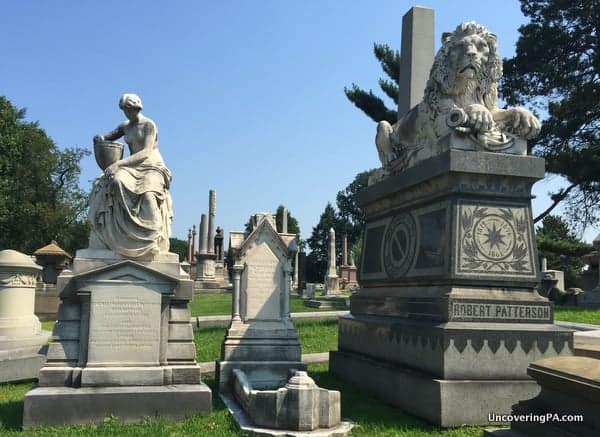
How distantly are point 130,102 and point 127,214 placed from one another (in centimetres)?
150

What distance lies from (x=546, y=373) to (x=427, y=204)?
3171mm

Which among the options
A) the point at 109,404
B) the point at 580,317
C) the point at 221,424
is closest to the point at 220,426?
the point at 221,424

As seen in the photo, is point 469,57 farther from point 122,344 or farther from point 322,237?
point 322,237

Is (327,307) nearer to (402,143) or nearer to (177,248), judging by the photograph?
(402,143)

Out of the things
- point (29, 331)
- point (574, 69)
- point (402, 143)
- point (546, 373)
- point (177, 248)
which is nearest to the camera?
point (546, 373)

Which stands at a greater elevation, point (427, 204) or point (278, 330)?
point (427, 204)

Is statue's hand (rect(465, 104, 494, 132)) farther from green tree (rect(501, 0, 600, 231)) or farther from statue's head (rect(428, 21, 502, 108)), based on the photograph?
green tree (rect(501, 0, 600, 231))

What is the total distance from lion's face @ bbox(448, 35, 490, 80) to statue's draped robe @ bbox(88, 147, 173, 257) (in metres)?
3.97

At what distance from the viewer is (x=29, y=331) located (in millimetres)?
10055

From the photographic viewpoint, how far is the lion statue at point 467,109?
249 inches

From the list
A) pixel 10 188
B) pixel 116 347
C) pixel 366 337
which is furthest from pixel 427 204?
pixel 10 188

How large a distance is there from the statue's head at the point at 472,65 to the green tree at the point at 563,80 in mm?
12238

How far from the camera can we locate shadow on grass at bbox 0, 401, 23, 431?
5596 millimetres

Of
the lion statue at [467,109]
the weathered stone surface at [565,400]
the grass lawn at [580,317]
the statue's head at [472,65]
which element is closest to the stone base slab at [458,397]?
the weathered stone surface at [565,400]
